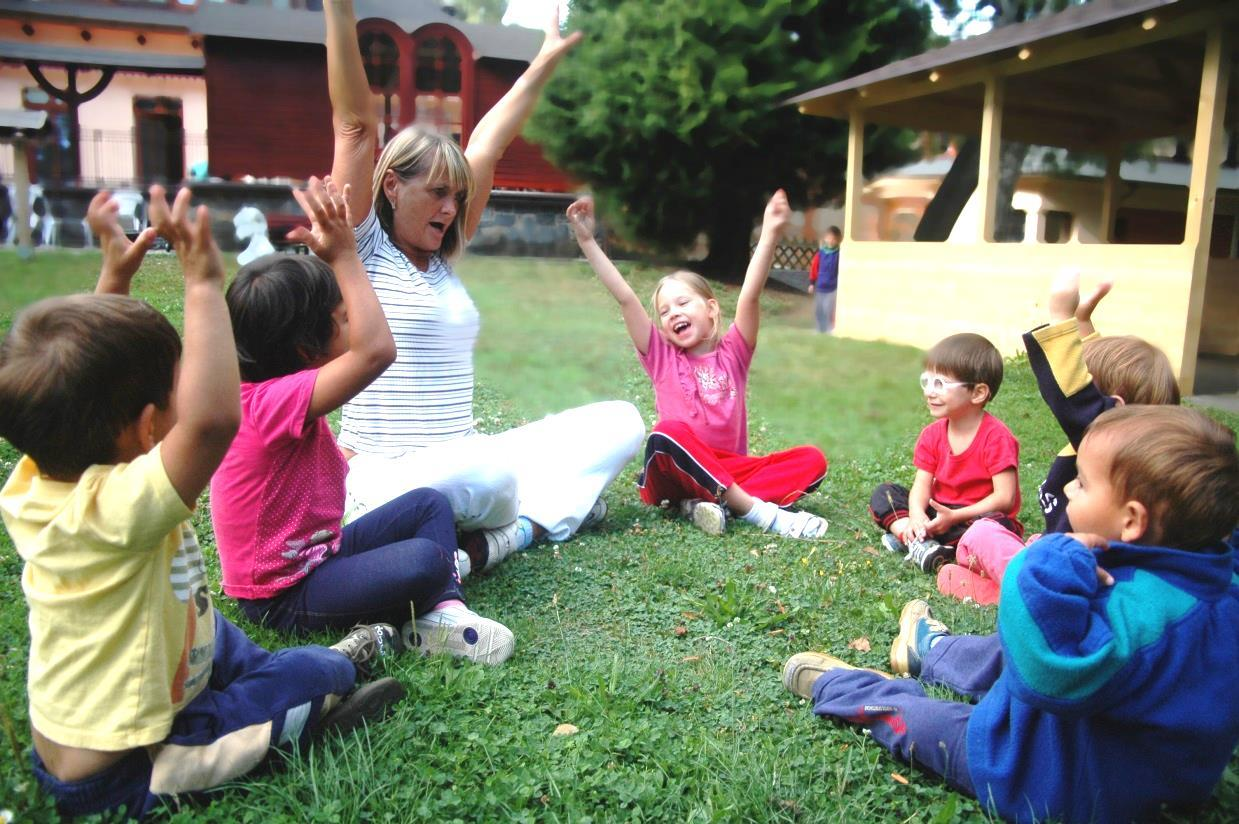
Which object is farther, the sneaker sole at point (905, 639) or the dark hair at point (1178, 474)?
the sneaker sole at point (905, 639)

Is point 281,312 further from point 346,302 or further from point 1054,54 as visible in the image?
point 1054,54

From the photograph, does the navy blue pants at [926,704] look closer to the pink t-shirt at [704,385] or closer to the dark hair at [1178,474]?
the dark hair at [1178,474]

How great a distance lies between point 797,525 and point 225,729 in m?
2.31

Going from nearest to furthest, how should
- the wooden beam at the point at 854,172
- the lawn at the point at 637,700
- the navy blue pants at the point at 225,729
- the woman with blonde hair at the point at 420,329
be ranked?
1. the navy blue pants at the point at 225,729
2. the lawn at the point at 637,700
3. the woman with blonde hair at the point at 420,329
4. the wooden beam at the point at 854,172

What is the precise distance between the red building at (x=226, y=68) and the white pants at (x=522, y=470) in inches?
343

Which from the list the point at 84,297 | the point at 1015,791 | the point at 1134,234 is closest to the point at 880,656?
the point at 1015,791

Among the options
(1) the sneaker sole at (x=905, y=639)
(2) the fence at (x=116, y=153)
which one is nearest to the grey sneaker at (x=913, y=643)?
(1) the sneaker sole at (x=905, y=639)

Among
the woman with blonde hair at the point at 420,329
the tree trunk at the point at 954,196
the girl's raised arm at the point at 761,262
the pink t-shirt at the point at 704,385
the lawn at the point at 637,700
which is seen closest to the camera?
the lawn at the point at 637,700

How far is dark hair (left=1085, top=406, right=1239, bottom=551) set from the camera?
142 cm

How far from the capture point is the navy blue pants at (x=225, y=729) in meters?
1.50

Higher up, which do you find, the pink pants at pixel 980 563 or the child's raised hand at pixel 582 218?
the child's raised hand at pixel 582 218

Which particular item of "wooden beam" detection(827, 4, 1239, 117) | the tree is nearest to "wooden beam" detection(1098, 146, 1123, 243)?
the tree

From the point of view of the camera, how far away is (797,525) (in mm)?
3443

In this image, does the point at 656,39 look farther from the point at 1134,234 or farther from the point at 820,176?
the point at 1134,234
